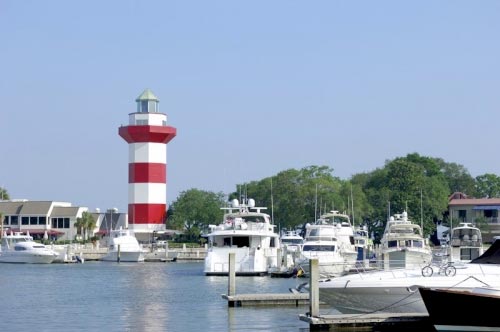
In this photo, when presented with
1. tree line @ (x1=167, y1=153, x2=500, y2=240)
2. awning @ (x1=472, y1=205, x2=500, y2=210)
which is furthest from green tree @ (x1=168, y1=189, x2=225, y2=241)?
awning @ (x1=472, y1=205, x2=500, y2=210)

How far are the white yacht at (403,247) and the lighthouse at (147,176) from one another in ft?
126

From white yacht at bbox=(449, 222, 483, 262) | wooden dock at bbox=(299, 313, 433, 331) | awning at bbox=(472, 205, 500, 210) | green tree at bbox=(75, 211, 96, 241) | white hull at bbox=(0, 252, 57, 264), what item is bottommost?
wooden dock at bbox=(299, 313, 433, 331)

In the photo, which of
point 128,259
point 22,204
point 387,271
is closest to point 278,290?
point 387,271

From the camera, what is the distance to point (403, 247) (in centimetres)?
5844

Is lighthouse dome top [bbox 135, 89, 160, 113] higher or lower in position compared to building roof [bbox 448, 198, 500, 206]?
higher

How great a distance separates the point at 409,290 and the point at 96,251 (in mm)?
73369

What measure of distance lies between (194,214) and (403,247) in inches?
2331

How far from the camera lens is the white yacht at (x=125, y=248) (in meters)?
97.2

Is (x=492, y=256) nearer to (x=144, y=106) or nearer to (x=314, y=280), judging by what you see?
(x=314, y=280)

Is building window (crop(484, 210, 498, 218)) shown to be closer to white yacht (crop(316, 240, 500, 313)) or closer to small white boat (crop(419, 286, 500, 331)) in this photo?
white yacht (crop(316, 240, 500, 313))

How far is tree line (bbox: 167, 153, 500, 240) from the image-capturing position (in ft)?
346

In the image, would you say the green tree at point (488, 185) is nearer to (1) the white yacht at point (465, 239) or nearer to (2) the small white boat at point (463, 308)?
(1) the white yacht at point (465, 239)

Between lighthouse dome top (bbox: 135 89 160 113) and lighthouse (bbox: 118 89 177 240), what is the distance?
470 centimetres

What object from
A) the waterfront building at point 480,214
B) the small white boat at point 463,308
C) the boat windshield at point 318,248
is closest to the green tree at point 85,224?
the waterfront building at point 480,214
